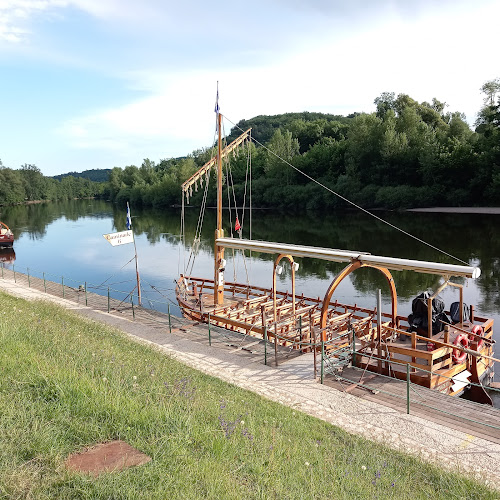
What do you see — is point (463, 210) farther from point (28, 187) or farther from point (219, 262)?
point (28, 187)

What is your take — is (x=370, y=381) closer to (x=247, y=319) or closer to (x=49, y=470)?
(x=247, y=319)

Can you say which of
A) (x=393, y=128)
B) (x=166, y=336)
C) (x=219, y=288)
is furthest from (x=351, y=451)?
(x=393, y=128)

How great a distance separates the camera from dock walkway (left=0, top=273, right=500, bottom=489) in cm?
898

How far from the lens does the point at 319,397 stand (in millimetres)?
11570

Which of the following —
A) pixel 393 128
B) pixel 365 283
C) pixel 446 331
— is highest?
pixel 393 128

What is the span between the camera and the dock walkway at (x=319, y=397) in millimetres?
8984

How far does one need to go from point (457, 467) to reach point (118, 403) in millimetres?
5655

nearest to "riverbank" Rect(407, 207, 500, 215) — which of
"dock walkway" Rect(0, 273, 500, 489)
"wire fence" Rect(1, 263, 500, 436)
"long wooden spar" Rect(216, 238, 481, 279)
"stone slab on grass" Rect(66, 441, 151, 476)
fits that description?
"wire fence" Rect(1, 263, 500, 436)

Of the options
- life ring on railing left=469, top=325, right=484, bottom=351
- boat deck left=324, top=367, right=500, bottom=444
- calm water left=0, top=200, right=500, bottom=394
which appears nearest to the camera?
boat deck left=324, top=367, right=500, bottom=444

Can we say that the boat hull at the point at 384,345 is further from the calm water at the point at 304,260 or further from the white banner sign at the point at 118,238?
the calm water at the point at 304,260

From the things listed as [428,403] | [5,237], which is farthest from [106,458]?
[5,237]

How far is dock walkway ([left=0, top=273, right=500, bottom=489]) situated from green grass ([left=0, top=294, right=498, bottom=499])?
854 millimetres

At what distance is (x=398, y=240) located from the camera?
4966 cm

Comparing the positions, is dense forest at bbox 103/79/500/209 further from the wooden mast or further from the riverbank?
the wooden mast
